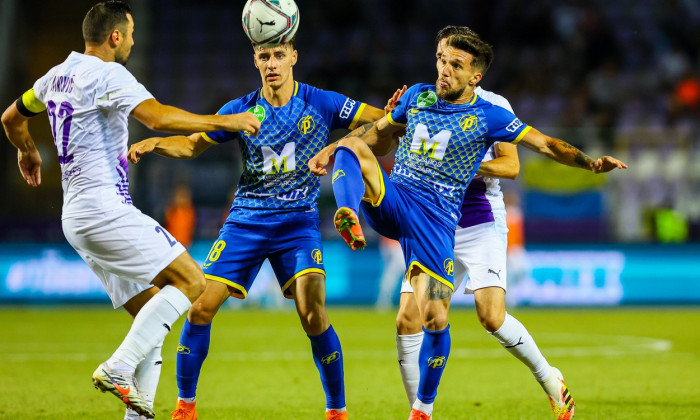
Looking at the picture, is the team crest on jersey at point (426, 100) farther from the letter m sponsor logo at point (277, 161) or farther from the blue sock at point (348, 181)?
the letter m sponsor logo at point (277, 161)

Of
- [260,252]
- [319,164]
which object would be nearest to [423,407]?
[260,252]

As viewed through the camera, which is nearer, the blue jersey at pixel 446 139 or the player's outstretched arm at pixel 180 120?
the player's outstretched arm at pixel 180 120

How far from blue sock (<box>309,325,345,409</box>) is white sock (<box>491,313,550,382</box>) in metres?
1.20

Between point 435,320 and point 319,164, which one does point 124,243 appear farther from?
point 435,320

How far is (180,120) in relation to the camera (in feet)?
17.7

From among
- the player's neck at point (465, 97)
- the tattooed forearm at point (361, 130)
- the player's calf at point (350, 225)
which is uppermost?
the player's neck at point (465, 97)

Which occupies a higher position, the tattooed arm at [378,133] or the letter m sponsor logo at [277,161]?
the tattooed arm at [378,133]

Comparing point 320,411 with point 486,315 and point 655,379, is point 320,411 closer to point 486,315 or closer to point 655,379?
point 486,315

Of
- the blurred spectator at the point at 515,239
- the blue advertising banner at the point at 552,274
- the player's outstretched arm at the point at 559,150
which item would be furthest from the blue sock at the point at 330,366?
the blue advertising banner at the point at 552,274

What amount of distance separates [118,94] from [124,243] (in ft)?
2.86

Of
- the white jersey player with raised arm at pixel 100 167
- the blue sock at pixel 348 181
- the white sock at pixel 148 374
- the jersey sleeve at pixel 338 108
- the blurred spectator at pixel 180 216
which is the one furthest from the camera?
the blurred spectator at pixel 180 216

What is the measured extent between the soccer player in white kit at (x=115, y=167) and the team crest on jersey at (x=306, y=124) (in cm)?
89

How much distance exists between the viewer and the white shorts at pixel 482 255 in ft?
22.3

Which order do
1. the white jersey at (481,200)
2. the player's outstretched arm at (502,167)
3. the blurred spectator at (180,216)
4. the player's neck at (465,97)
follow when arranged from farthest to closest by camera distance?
the blurred spectator at (180,216)
the white jersey at (481,200)
the player's outstretched arm at (502,167)
the player's neck at (465,97)
